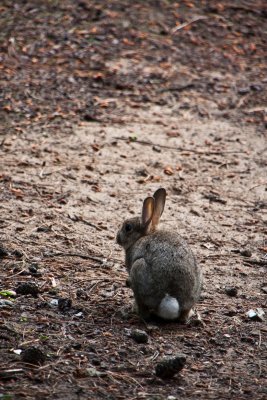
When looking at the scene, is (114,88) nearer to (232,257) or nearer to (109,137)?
(109,137)

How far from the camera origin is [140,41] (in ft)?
41.5

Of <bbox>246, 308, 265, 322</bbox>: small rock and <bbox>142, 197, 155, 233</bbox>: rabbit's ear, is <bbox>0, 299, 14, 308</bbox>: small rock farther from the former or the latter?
<bbox>246, 308, 265, 322</bbox>: small rock

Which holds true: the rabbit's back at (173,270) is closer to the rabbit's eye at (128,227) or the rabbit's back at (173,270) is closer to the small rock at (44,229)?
the rabbit's eye at (128,227)

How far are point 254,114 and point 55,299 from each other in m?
5.66

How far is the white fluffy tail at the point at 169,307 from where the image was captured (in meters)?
6.10

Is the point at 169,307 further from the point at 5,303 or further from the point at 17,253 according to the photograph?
the point at 17,253

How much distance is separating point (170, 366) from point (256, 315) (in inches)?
59.7

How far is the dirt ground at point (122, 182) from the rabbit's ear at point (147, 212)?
1.97ft

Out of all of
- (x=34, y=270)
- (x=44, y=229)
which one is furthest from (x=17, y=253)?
(x=44, y=229)

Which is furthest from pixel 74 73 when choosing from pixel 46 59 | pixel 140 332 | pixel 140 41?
pixel 140 332

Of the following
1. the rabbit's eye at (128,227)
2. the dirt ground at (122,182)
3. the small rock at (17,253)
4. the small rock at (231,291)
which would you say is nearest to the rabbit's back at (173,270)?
the dirt ground at (122,182)

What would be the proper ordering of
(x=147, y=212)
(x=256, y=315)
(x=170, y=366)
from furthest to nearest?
(x=147, y=212)
(x=256, y=315)
(x=170, y=366)

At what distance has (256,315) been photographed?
661 centimetres

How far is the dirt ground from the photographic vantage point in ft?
18.4
